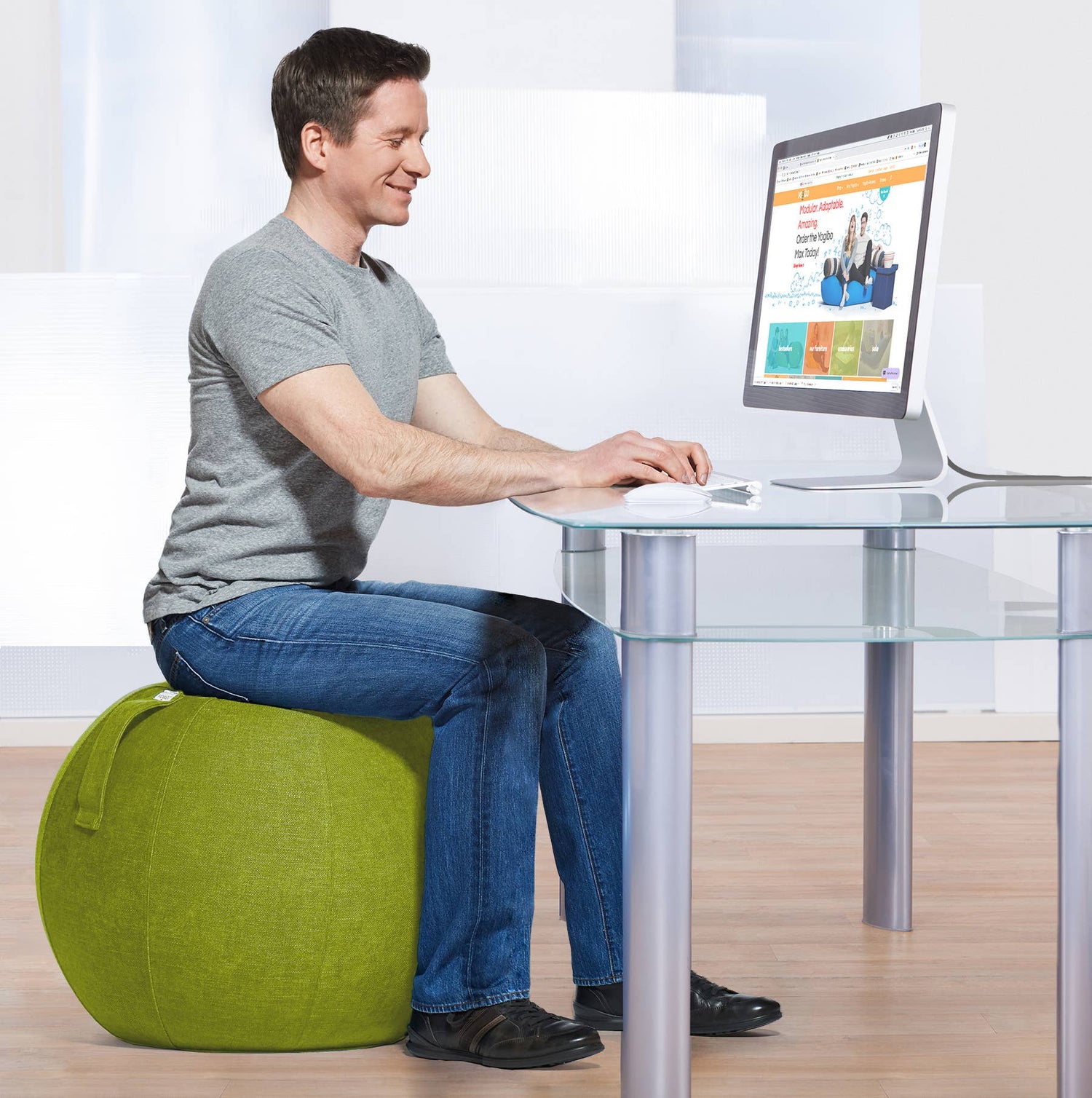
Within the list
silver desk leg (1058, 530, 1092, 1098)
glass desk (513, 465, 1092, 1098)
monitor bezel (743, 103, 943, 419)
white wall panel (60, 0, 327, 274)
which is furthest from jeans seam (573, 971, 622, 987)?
white wall panel (60, 0, 327, 274)

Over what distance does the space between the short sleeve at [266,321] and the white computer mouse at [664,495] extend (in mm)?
413

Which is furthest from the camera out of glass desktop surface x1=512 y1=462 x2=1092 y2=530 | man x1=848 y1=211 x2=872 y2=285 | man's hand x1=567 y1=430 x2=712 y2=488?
man x1=848 y1=211 x2=872 y2=285

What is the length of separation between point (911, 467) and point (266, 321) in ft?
2.81

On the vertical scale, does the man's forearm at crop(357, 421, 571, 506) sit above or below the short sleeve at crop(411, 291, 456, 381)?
below

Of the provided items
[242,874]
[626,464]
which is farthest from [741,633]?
[242,874]

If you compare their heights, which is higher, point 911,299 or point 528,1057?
point 911,299

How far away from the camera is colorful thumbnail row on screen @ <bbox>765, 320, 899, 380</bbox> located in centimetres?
175

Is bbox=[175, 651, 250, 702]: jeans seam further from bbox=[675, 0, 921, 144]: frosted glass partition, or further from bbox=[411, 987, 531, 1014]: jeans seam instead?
bbox=[675, 0, 921, 144]: frosted glass partition

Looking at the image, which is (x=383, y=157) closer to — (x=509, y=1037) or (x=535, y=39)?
(x=509, y=1037)

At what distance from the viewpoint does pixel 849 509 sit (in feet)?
4.78

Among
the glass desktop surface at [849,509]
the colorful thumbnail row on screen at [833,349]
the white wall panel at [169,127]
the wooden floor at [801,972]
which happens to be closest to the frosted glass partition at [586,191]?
the white wall panel at [169,127]

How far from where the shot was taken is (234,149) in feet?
10.6

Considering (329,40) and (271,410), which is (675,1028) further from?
(329,40)

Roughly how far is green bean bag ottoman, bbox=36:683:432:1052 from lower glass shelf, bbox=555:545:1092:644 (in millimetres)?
354
